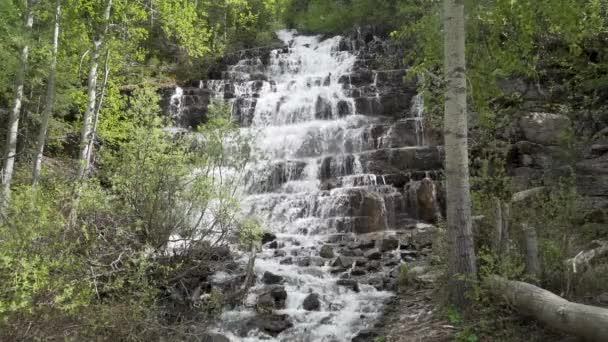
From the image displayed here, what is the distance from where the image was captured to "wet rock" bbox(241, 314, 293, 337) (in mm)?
7377

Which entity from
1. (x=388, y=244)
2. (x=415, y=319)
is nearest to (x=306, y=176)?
(x=388, y=244)

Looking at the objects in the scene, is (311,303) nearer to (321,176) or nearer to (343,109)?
(321,176)

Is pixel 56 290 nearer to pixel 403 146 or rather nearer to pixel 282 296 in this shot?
pixel 282 296

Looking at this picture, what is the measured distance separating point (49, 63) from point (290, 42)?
20285 millimetres

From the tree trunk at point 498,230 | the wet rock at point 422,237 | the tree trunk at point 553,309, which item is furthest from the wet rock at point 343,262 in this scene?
the tree trunk at point 553,309

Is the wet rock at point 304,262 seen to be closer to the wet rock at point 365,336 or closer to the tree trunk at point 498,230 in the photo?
the wet rock at point 365,336

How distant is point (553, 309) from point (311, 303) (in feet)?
14.5

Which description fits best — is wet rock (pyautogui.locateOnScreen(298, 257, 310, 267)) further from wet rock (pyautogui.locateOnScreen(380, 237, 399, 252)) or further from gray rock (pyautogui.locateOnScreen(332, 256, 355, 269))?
wet rock (pyautogui.locateOnScreen(380, 237, 399, 252))

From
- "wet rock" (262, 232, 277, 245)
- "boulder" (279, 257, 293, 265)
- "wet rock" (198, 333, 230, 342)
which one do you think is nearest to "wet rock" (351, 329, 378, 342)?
"wet rock" (198, 333, 230, 342)

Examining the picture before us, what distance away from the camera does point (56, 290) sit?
211 inches

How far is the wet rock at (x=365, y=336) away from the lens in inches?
257

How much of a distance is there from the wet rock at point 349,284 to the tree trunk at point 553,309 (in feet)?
11.9

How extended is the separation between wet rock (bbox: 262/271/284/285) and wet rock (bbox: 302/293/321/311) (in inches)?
44.3

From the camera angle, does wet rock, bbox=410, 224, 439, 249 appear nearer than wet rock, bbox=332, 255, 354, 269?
No
